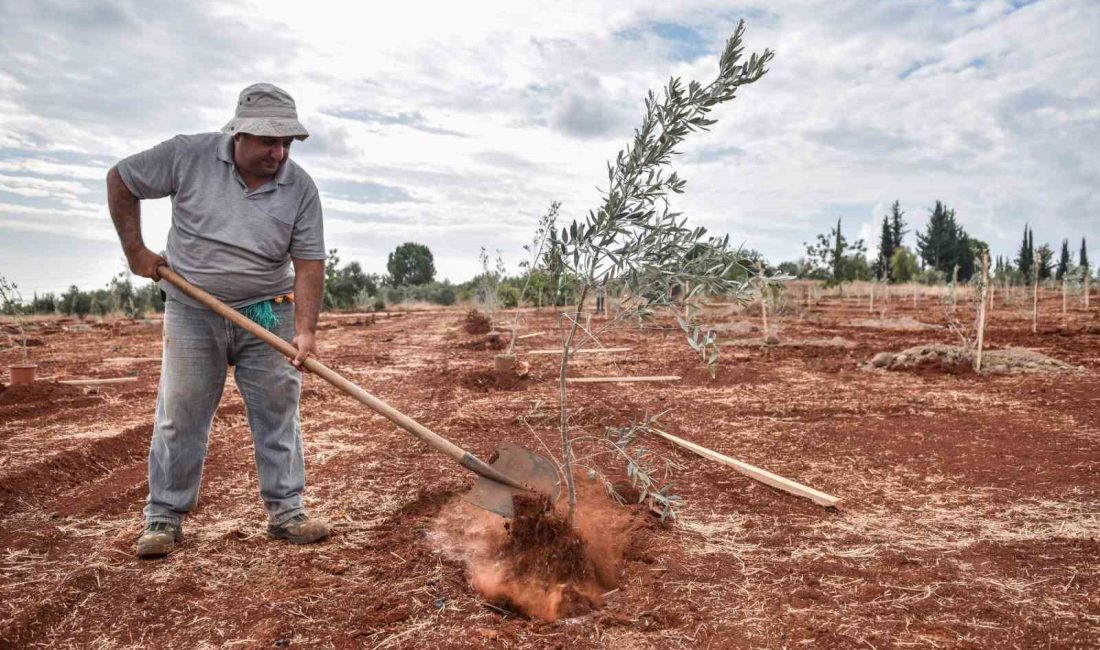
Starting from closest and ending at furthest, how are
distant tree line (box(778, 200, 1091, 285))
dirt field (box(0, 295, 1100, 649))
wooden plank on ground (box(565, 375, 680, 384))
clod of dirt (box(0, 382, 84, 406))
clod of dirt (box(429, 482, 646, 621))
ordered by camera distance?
dirt field (box(0, 295, 1100, 649)) → clod of dirt (box(429, 482, 646, 621)) → clod of dirt (box(0, 382, 84, 406)) → wooden plank on ground (box(565, 375, 680, 384)) → distant tree line (box(778, 200, 1091, 285))

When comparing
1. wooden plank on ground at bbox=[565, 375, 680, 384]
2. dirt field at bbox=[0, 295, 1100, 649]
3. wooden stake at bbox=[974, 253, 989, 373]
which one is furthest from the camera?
wooden stake at bbox=[974, 253, 989, 373]

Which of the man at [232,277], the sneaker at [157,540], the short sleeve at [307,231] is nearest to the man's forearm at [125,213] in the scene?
the man at [232,277]

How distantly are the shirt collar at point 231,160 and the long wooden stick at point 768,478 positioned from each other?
2423 millimetres

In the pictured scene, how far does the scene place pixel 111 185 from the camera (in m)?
3.31

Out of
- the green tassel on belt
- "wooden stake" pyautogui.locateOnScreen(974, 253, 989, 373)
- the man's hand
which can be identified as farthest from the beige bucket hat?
"wooden stake" pyautogui.locateOnScreen(974, 253, 989, 373)

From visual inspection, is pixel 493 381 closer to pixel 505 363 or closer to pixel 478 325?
pixel 505 363

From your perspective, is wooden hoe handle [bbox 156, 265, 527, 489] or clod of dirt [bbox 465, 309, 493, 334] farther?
clod of dirt [bbox 465, 309, 493, 334]

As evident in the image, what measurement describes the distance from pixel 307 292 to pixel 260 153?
2.35ft

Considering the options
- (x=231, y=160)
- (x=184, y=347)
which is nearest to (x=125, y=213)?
(x=231, y=160)

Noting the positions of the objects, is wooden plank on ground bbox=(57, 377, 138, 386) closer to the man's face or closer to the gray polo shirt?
the gray polo shirt

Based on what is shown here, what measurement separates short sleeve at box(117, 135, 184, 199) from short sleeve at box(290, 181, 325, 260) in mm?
591

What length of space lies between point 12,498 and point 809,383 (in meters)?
8.35

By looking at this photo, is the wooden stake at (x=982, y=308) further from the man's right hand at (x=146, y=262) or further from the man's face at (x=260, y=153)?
the man's right hand at (x=146, y=262)

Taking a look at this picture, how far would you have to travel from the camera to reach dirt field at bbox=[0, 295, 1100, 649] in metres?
2.82
